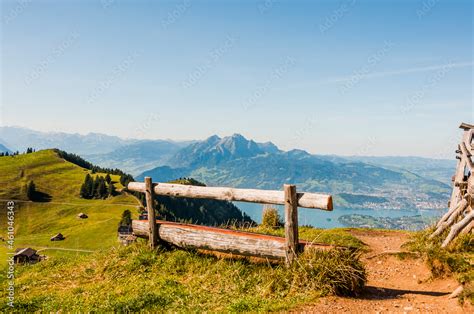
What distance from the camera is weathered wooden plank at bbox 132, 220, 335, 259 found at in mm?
10086

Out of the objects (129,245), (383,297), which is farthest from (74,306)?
(383,297)

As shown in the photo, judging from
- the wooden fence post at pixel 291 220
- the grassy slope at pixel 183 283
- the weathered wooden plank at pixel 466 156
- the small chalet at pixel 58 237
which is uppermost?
the weathered wooden plank at pixel 466 156

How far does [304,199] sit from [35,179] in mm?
205004

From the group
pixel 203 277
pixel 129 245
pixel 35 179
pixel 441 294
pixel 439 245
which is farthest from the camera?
pixel 35 179

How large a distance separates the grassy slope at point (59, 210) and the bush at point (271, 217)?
335 ft

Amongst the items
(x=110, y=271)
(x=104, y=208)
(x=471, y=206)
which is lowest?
(x=104, y=208)

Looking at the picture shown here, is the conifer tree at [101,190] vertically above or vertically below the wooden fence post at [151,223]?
below

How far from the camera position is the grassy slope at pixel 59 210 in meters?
123

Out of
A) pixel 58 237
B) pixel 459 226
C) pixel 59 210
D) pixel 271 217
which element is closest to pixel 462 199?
pixel 459 226

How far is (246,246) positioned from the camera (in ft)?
35.1

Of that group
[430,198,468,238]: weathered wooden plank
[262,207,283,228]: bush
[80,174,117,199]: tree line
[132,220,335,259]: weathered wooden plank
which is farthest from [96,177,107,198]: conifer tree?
[430,198,468,238]: weathered wooden plank

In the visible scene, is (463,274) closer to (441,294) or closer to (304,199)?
(441,294)

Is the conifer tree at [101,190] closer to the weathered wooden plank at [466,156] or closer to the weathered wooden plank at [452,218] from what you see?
the weathered wooden plank at [466,156]

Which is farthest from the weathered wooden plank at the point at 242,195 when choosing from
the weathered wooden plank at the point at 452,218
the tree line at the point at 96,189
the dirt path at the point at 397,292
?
the tree line at the point at 96,189
